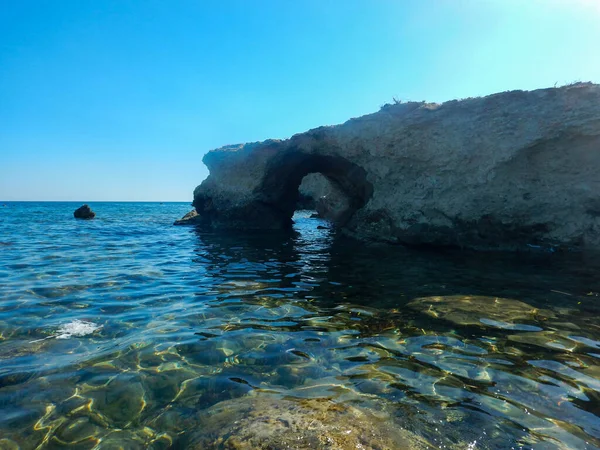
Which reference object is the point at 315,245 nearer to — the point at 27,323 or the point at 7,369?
the point at 27,323

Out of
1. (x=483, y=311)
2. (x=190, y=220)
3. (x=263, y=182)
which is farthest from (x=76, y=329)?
(x=190, y=220)

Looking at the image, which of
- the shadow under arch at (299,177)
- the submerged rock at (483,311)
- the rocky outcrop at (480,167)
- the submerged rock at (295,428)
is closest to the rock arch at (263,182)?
the shadow under arch at (299,177)

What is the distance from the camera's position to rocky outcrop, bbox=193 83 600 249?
39.3ft

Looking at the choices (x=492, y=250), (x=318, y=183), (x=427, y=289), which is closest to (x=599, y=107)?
(x=492, y=250)

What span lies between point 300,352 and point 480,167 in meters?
11.9

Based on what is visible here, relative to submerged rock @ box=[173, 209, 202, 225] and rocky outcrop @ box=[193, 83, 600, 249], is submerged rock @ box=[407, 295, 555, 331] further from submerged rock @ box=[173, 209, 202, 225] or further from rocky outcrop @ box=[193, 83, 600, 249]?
submerged rock @ box=[173, 209, 202, 225]

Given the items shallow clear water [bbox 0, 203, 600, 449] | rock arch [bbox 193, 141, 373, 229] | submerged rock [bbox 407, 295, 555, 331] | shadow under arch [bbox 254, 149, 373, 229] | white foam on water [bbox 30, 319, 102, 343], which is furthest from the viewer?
rock arch [bbox 193, 141, 373, 229]

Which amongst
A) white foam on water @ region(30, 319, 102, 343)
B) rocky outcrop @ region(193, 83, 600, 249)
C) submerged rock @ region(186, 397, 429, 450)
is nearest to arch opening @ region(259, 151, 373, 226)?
rocky outcrop @ region(193, 83, 600, 249)

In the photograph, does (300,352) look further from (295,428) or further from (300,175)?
(300,175)

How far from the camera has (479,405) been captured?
3.38 m

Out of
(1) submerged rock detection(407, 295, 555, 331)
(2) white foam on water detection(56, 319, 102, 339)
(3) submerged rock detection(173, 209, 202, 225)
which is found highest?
(3) submerged rock detection(173, 209, 202, 225)

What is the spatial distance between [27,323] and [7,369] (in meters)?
1.75

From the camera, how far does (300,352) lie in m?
4.61

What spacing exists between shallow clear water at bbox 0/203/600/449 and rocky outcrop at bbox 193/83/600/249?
3669mm
